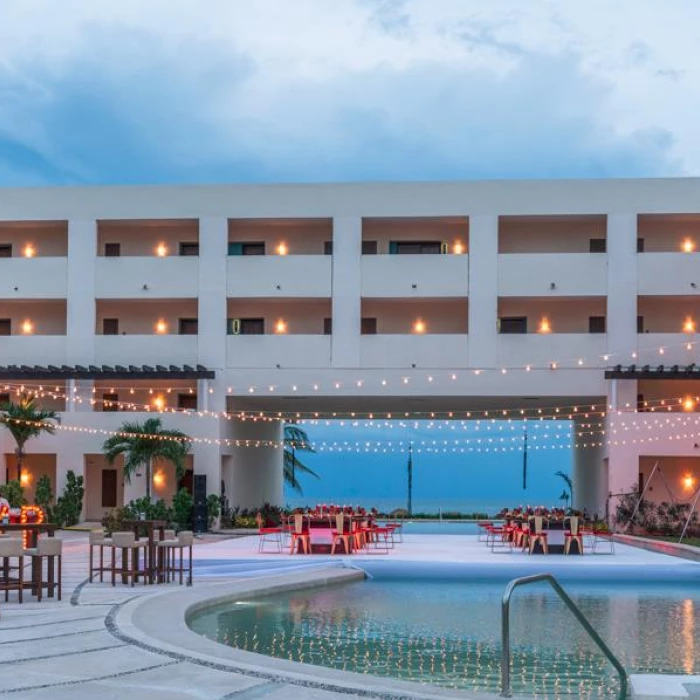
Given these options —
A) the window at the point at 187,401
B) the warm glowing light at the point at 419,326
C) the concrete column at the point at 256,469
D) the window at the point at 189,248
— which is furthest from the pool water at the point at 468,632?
the window at the point at 189,248

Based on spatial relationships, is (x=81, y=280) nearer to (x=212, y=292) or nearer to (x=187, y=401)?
(x=212, y=292)

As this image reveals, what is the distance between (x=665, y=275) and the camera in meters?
31.5

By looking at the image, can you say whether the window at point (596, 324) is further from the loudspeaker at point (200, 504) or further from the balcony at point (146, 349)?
the loudspeaker at point (200, 504)

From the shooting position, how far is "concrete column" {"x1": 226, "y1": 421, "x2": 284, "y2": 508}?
34875mm

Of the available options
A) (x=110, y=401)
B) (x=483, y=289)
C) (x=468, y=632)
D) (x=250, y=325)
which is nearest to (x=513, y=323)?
(x=483, y=289)

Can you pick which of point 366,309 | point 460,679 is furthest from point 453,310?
point 460,679

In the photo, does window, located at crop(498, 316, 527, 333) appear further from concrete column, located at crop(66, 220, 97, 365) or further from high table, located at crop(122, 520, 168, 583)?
high table, located at crop(122, 520, 168, 583)

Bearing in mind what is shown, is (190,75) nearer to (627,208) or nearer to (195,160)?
(627,208)

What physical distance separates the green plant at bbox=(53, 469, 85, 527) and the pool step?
2527 centimetres

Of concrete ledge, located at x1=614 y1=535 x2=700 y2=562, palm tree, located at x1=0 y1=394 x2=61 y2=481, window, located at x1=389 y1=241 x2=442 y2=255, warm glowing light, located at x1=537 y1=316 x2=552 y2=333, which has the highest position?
window, located at x1=389 y1=241 x2=442 y2=255

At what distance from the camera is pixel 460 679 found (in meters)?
8.97

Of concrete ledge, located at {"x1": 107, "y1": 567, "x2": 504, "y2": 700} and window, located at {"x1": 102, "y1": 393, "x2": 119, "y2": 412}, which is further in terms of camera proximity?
window, located at {"x1": 102, "y1": 393, "x2": 119, "y2": 412}

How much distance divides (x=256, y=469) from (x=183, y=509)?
837 cm

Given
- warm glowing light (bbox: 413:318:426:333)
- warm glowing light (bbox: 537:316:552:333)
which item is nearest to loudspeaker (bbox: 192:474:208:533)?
warm glowing light (bbox: 413:318:426:333)
